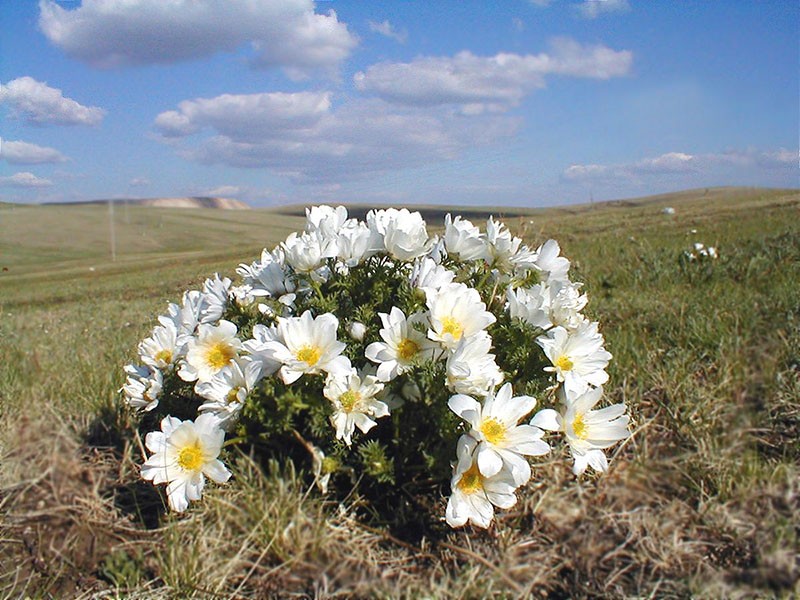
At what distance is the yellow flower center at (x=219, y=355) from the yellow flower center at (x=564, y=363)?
1.34 meters

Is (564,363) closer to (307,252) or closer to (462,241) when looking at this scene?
(462,241)

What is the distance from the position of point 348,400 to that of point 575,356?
0.95 m

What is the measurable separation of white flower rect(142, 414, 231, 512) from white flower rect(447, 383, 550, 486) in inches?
35.1

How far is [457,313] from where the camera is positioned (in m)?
2.50

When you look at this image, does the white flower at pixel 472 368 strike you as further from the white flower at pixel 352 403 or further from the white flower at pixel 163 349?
the white flower at pixel 163 349

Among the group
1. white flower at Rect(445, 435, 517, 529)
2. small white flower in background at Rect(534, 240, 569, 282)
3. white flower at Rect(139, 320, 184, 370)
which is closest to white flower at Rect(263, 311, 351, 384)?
white flower at Rect(445, 435, 517, 529)

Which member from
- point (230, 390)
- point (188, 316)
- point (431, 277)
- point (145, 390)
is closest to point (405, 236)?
point (431, 277)

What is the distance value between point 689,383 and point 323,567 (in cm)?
211

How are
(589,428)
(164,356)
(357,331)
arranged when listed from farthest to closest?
(164,356), (589,428), (357,331)

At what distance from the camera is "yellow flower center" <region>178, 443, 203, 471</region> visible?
2.47 metres

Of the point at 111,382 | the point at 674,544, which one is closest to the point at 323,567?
the point at 674,544

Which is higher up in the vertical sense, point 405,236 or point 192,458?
point 405,236

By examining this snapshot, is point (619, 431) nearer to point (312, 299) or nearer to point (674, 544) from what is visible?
point (674, 544)

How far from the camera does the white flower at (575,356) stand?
8.55 feet
